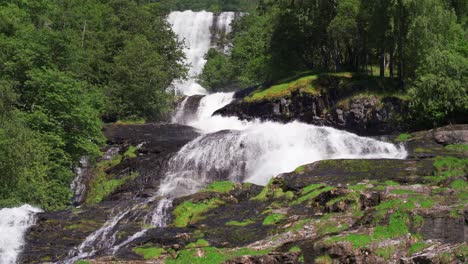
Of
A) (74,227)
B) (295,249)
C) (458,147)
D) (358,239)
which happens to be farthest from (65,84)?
(458,147)

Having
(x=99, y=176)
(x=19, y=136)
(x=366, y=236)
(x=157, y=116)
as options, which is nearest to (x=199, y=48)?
(x=157, y=116)

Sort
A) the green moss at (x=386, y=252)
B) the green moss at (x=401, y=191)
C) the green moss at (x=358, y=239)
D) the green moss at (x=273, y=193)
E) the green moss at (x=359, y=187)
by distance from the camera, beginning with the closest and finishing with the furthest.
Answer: the green moss at (x=386, y=252) → the green moss at (x=358, y=239) → the green moss at (x=401, y=191) → the green moss at (x=359, y=187) → the green moss at (x=273, y=193)

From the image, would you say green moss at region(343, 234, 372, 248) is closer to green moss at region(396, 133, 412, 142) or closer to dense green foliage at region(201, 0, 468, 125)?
green moss at region(396, 133, 412, 142)

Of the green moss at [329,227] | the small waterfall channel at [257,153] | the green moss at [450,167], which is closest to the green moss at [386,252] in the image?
the green moss at [329,227]

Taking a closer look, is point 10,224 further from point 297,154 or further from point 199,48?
point 199,48

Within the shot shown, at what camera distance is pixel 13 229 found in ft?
70.4

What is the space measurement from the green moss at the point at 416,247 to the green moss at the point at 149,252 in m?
7.91

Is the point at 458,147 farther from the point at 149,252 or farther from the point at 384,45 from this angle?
the point at 149,252

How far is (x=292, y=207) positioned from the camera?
20.5 meters

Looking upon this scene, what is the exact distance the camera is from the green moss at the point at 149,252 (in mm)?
17391

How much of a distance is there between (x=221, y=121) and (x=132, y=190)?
17.0 m

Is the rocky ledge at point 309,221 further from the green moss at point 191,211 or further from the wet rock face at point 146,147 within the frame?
the wet rock face at point 146,147

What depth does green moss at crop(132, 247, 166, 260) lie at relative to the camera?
57.1 ft

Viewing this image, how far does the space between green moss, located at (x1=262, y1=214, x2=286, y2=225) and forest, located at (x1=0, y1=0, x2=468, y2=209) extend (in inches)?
459
